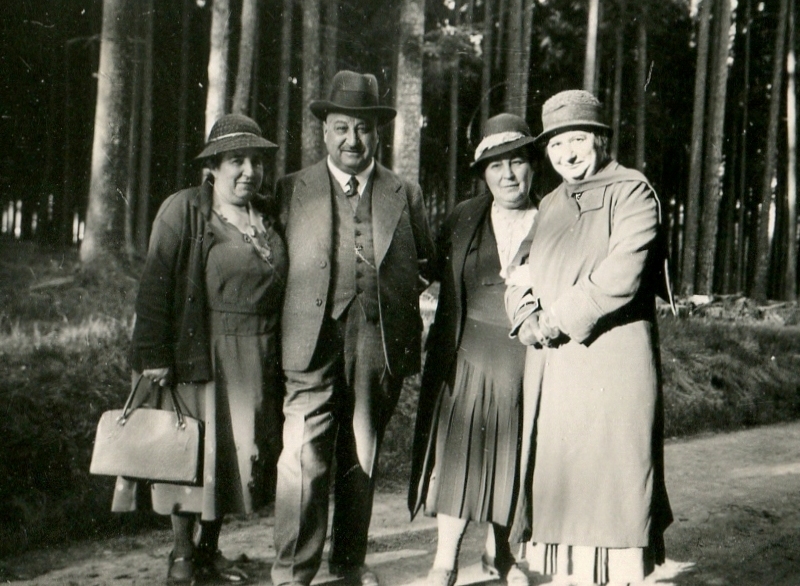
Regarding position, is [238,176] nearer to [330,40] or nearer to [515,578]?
[515,578]

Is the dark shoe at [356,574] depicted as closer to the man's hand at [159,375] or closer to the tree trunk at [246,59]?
the man's hand at [159,375]

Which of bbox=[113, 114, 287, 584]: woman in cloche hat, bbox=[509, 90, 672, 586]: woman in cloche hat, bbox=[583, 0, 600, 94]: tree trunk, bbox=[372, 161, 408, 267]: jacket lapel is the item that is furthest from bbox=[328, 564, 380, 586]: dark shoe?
bbox=[583, 0, 600, 94]: tree trunk

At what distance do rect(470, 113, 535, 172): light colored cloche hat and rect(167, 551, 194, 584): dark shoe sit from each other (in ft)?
8.21

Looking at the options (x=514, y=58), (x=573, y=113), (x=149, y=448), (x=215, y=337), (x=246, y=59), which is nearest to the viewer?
(x=573, y=113)

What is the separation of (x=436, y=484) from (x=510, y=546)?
668 millimetres

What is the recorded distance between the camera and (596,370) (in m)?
3.18

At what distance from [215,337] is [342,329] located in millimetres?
621

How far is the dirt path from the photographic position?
422 cm

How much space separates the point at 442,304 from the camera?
14.3 ft

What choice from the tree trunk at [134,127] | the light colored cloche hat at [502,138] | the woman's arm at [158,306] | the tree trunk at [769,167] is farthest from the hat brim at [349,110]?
the tree trunk at [769,167]

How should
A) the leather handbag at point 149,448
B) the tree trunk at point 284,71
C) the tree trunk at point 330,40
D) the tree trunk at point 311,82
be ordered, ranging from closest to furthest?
1. the leather handbag at point 149,448
2. the tree trunk at point 311,82
3. the tree trunk at point 330,40
4. the tree trunk at point 284,71

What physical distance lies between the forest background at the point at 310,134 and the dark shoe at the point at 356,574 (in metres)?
1.47

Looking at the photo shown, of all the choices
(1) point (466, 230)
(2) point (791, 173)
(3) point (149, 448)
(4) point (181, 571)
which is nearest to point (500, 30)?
(2) point (791, 173)

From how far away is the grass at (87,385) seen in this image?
477cm
